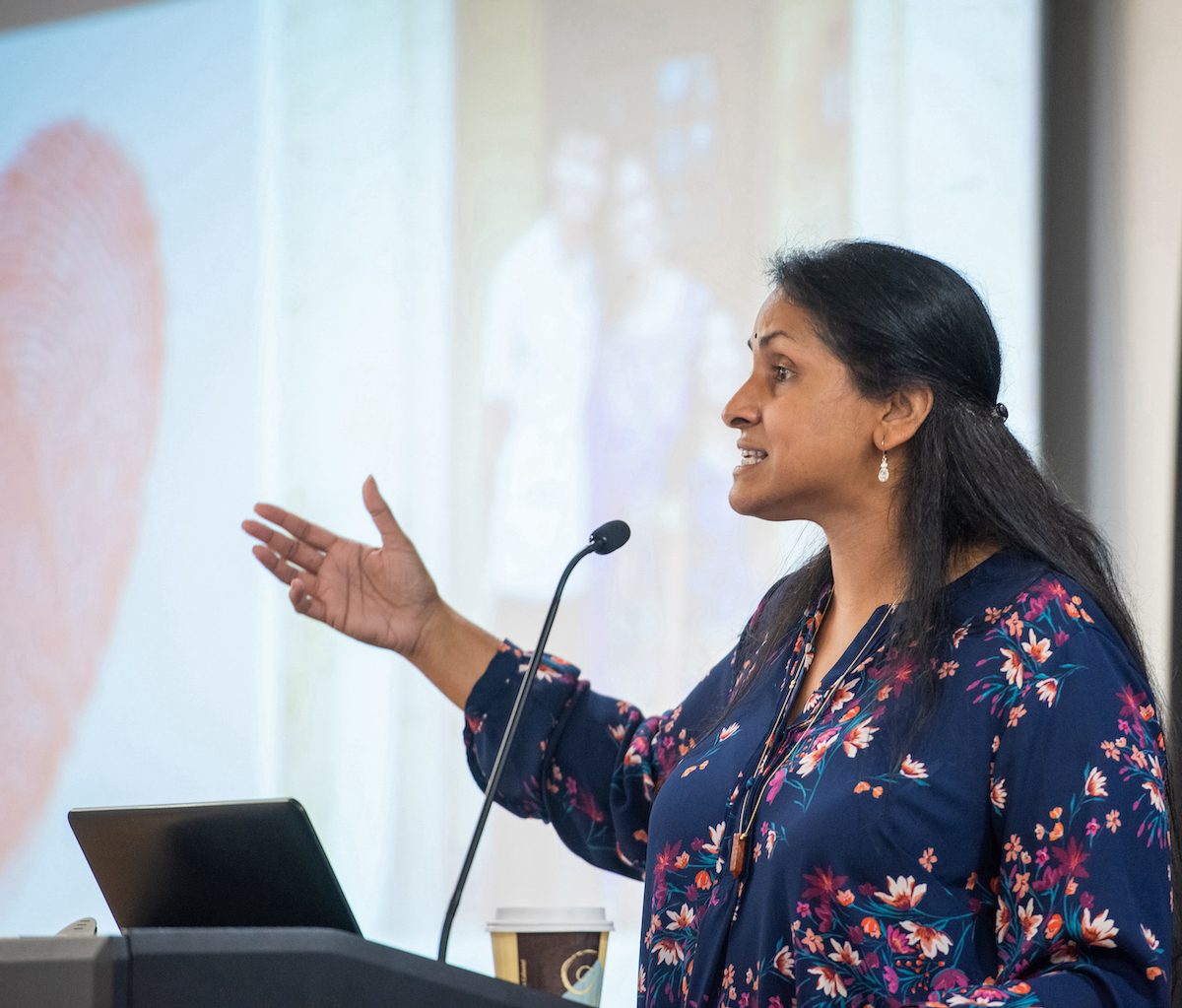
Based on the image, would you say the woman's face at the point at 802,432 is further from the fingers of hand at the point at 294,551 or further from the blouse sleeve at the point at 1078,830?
the fingers of hand at the point at 294,551

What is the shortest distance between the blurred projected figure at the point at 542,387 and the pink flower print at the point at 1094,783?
1806 millimetres

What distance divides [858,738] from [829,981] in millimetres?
234

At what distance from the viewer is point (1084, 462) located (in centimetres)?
257

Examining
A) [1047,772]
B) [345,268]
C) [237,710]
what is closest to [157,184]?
[345,268]

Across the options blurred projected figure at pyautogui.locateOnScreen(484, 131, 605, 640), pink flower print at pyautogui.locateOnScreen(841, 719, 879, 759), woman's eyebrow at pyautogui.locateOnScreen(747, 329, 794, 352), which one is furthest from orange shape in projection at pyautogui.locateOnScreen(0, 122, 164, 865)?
pink flower print at pyautogui.locateOnScreen(841, 719, 879, 759)

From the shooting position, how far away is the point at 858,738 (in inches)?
45.7

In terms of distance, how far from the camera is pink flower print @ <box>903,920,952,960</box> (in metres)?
1.06

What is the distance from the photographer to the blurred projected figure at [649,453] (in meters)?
2.73

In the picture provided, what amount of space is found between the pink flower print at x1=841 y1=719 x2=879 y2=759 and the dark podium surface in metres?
0.55

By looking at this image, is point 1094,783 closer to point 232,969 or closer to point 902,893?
point 902,893

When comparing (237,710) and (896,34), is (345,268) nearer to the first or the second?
(237,710)

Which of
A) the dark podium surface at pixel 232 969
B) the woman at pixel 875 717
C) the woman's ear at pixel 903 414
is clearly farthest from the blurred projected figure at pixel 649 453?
the dark podium surface at pixel 232 969

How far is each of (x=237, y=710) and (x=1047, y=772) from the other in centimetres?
226

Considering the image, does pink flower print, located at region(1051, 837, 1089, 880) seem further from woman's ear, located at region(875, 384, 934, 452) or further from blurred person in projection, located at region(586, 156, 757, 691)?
blurred person in projection, located at region(586, 156, 757, 691)
